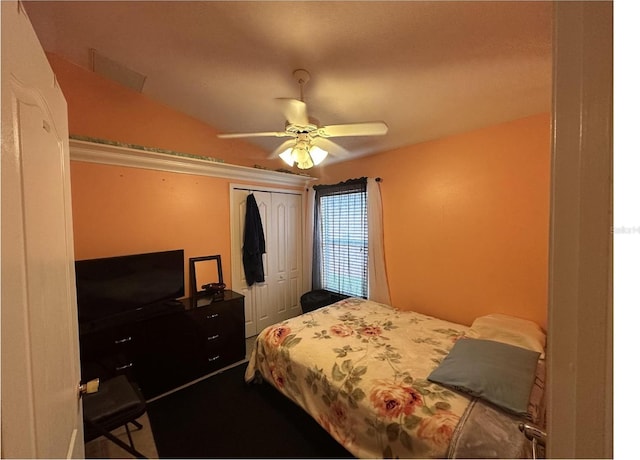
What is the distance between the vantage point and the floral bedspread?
1.22 metres

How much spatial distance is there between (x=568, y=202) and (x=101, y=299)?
9.05ft

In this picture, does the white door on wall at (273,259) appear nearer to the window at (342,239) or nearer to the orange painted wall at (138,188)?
the orange painted wall at (138,188)

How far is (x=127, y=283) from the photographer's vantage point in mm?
2145

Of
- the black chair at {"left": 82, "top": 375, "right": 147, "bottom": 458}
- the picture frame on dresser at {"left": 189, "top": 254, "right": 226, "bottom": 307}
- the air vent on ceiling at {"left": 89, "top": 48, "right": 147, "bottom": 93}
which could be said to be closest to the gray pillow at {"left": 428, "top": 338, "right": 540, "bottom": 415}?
the black chair at {"left": 82, "top": 375, "right": 147, "bottom": 458}

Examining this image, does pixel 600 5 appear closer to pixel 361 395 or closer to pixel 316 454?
pixel 361 395

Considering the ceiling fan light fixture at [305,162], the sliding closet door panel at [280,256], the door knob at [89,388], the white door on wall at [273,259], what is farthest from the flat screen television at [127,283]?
the ceiling fan light fixture at [305,162]

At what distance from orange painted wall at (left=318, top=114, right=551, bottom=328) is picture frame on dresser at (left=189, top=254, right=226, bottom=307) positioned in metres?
2.02

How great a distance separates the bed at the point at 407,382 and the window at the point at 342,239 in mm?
1062

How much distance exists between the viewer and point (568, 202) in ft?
1.13

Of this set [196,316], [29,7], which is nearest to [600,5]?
[29,7]

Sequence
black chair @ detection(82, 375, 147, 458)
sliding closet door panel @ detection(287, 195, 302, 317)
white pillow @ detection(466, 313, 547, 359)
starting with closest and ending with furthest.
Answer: black chair @ detection(82, 375, 147, 458) → white pillow @ detection(466, 313, 547, 359) → sliding closet door panel @ detection(287, 195, 302, 317)

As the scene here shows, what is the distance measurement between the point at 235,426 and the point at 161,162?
7.96 ft

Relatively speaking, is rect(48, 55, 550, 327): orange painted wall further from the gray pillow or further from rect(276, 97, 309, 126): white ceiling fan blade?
rect(276, 97, 309, 126): white ceiling fan blade

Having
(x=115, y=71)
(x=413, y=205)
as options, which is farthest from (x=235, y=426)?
(x=115, y=71)
